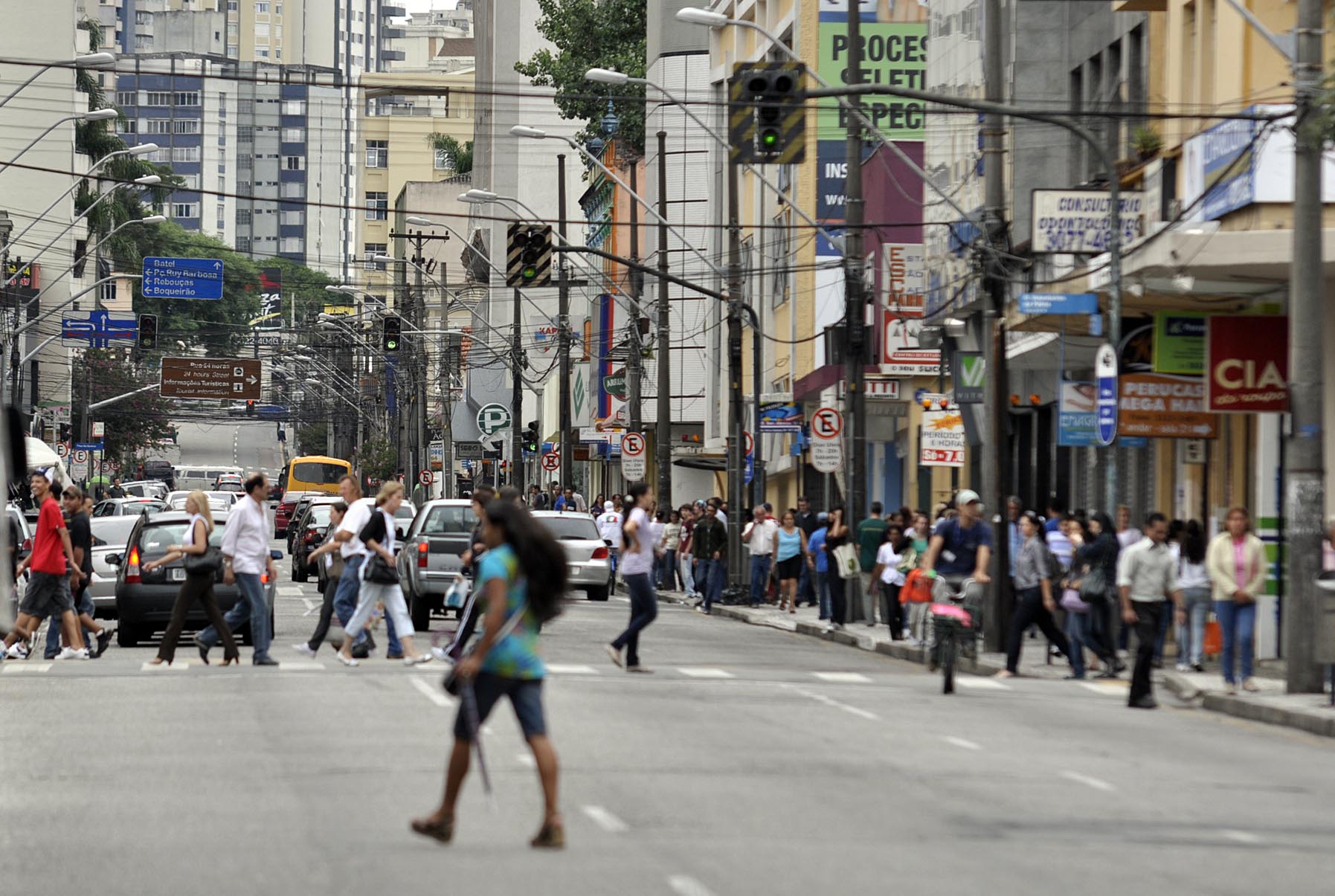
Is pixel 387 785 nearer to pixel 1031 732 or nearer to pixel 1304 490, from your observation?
pixel 1031 732

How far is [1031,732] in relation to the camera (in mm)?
16609

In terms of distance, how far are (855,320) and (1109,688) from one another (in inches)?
432

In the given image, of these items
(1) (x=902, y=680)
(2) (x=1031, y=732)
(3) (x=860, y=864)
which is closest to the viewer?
(3) (x=860, y=864)

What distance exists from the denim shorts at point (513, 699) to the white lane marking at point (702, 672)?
10988 millimetres

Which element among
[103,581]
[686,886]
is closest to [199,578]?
[103,581]

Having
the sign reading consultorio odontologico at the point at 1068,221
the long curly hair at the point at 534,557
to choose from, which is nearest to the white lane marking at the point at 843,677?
the sign reading consultorio odontologico at the point at 1068,221

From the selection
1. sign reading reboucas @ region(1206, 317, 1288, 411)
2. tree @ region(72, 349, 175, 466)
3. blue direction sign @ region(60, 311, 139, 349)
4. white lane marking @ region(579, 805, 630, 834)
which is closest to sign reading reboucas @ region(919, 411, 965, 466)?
sign reading reboucas @ region(1206, 317, 1288, 411)

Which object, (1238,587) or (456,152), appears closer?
(1238,587)

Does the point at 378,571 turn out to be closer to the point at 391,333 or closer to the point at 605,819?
the point at 605,819

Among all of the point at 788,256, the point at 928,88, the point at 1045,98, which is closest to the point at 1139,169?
the point at 1045,98

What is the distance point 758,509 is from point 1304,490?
17446 millimetres

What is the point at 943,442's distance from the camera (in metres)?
30.0

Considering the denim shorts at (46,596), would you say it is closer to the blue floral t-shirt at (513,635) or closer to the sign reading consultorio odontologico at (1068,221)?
the sign reading consultorio odontologico at (1068,221)

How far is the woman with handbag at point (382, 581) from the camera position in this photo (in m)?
21.7
